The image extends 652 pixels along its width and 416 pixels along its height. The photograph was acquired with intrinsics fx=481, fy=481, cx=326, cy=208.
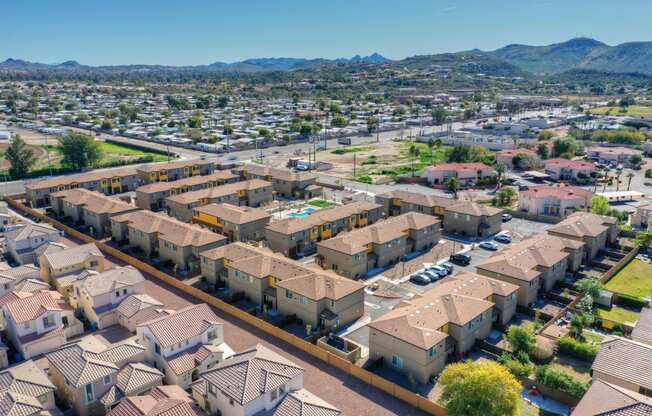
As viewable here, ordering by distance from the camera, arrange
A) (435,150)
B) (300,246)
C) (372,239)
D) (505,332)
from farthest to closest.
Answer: (435,150) < (300,246) < (372,239) < (505,332)

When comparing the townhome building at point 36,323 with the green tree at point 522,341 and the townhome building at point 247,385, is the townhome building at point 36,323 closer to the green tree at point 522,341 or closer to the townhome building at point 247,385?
the townhome building at point 247,385

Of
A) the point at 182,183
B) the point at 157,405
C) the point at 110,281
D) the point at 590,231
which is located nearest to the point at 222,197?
the point at 182,183

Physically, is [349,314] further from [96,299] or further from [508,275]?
[96,299]

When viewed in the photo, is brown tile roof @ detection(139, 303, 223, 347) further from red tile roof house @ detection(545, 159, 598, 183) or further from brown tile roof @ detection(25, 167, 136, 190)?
red tile roof house @ detection(545, 159, 598, 183)

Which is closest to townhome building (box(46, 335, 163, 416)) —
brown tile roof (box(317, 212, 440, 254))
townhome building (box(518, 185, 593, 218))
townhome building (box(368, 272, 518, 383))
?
townhome building (box(368, 272, 518, 383))

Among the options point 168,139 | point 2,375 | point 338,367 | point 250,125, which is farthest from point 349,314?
point 250,125

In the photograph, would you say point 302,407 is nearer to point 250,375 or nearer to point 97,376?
point 250,375
